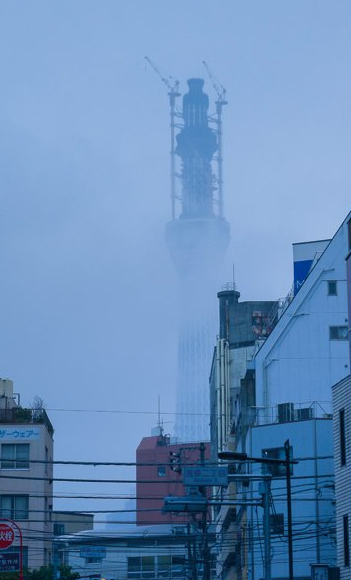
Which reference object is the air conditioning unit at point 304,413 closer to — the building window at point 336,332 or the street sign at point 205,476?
the building window at point 336,332

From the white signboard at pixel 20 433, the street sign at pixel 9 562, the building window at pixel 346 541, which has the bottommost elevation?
the street sign at pixel 9 562

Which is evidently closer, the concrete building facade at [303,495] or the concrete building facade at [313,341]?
the concrete building facade at [303,495]

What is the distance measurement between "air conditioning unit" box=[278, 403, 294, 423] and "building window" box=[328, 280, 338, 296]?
25.8 feet

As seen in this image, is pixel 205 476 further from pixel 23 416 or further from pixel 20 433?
pixel 23 416

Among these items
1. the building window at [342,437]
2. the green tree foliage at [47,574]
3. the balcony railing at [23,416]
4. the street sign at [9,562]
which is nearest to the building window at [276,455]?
the building window at [342,437]

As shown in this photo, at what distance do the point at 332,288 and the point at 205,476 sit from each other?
114 ft

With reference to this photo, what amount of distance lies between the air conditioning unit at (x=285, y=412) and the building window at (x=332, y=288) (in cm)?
786

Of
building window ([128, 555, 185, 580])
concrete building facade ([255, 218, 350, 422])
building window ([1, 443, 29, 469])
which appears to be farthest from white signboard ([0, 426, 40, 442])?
building window ([128, 555, 185, 580])

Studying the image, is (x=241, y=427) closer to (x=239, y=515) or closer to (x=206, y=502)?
(x=239, y=515)

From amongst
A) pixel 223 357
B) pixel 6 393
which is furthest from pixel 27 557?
pixel 223 357

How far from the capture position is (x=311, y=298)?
253 feet

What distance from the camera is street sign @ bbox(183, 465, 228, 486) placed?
43.1 m

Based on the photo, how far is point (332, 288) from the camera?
250ft

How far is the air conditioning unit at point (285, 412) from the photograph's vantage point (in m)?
74.2
